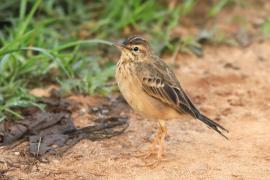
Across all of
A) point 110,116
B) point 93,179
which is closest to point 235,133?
point 110,116

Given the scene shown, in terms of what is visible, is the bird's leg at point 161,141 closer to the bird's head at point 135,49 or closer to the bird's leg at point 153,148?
the bird's leg at point 153,148

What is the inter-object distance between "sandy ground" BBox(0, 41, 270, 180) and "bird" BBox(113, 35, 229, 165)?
0.94ft

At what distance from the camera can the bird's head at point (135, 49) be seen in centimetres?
735

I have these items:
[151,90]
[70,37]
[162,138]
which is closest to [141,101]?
[151,90]

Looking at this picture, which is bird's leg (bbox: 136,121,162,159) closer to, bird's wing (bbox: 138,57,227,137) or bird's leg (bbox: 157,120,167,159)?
bird's leg (bbox: 157,120,167,159)

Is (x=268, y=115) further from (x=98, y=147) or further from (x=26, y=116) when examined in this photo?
(x=26, y=116)

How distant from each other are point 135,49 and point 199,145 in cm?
130

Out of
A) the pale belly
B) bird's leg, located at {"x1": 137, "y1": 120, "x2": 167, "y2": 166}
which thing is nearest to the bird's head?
the pale belly

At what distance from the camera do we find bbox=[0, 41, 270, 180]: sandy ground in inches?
260

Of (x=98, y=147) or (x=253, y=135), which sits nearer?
(x=98, y=147)

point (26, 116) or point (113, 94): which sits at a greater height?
point (113, 94)

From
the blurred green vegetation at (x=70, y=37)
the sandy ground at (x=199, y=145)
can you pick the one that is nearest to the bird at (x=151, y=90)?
the sandy ground at (x=199, y=145)

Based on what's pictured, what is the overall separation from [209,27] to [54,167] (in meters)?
5.23

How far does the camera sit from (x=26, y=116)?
776 cm
